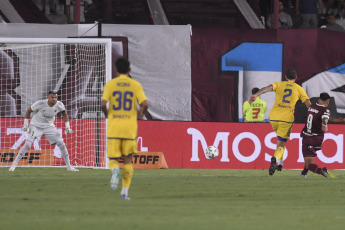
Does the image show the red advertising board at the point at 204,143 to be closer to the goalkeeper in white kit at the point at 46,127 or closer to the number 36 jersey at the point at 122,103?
the goalkeeper in white kit at the point at 46,127

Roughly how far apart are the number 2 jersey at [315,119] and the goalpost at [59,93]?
5.72m

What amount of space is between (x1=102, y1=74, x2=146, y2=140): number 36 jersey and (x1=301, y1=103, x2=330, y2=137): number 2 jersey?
281 inches

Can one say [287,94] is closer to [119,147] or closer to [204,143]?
[204,143]

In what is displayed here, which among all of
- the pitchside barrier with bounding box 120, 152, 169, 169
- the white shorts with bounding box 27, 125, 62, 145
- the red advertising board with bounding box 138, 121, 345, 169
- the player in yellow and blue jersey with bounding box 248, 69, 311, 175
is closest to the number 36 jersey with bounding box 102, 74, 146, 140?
the player in yellow and blue jersey with bounding box 248, 69, 311, 175

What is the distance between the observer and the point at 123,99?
1283 centimetres

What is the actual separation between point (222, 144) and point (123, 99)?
37.8 ft

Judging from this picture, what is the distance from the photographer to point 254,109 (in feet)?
82.8

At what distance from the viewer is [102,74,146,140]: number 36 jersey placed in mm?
12820

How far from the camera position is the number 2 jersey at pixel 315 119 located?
19.2 metres

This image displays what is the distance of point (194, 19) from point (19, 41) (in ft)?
26.0

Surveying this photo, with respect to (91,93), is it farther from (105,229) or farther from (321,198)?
(105,229)

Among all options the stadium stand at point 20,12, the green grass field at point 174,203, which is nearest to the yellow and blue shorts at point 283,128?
the green grass field at point 174,203

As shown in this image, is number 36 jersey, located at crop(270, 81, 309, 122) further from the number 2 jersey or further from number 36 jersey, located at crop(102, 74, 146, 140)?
number 36 jersey, located at crop(102, 74, 146, 140)

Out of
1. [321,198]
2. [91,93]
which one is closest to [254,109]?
[91,93]
